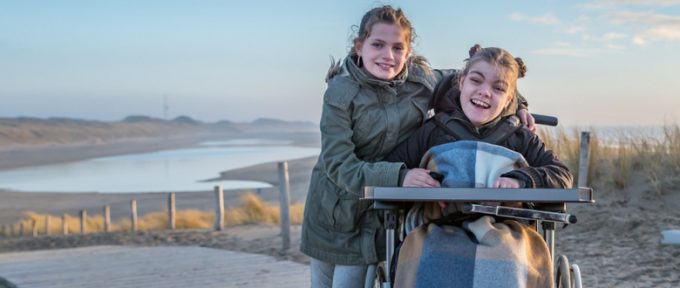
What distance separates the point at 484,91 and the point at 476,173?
299 millimetres

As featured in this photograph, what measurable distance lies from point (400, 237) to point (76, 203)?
24046mm

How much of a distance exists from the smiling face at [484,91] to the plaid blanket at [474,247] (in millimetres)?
183

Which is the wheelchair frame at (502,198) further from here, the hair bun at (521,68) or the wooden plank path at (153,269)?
the wooden plank path at (153,269)

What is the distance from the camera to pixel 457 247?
2381 mm

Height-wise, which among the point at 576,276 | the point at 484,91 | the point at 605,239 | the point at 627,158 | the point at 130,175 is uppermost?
the point at 484,91

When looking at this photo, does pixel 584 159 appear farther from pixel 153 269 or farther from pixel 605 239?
pixel 153 269

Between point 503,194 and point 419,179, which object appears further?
point 419,179

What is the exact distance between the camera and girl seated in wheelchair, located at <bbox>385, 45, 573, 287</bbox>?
7.72 feet

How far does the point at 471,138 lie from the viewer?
2.76 metres

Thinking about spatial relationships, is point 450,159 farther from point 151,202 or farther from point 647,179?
point 151,202

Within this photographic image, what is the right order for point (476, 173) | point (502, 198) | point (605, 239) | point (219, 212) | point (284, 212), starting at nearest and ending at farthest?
point (502, 198)
point (476, 173)
point (605, 239)
point (284, 212)
point (219, 212)

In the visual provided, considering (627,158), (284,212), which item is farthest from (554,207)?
(627,158)

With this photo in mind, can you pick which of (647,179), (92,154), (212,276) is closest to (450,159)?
(212,276)

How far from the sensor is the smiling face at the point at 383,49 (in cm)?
293
